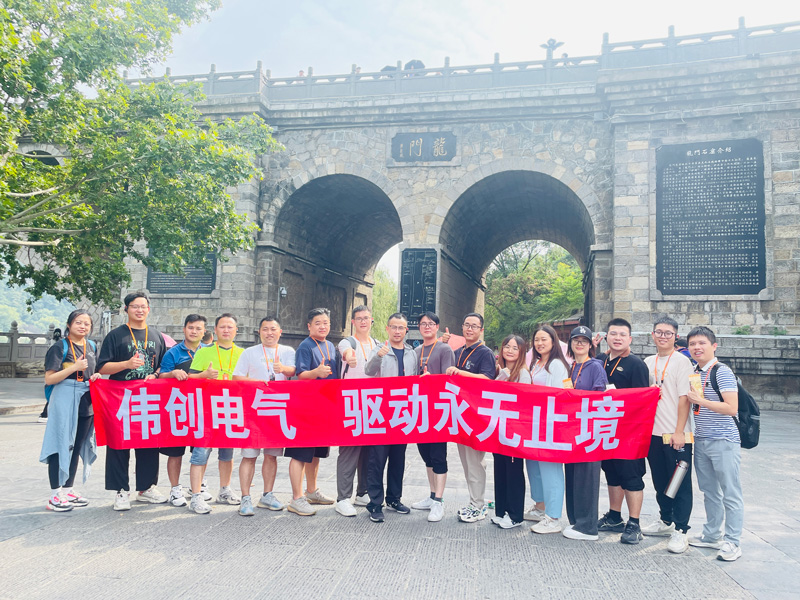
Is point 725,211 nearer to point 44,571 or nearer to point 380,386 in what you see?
point 380,386

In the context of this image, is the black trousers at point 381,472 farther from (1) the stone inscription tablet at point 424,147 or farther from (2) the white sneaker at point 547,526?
(1) the stone inscription tablet at point 424,147

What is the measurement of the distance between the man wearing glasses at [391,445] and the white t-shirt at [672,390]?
199 centimetres

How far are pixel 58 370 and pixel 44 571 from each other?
1.84m

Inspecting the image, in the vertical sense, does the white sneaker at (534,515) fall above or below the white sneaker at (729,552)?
below

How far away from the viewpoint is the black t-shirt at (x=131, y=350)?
4918 millimetres

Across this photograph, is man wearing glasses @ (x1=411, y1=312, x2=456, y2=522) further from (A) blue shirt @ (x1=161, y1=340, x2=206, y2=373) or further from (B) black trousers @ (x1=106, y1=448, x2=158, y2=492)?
(B) black trousers @ (x1=106, y1=448, x2=158, y2=492)

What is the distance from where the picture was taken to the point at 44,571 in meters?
3.48

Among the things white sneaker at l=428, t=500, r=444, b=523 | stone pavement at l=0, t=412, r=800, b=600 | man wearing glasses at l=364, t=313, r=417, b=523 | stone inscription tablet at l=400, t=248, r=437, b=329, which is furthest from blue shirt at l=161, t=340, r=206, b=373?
stone inscription tablet at l=400, t=248, r=437, b=329

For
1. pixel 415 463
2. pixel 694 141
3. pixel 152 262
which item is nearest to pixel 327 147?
pixel 152 262

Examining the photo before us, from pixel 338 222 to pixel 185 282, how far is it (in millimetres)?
5274

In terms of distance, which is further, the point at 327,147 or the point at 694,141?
the point at 327,147

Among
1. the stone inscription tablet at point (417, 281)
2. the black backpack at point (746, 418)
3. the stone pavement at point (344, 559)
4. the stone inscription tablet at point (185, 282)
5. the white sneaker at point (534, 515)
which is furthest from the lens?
the stone inscription tablet at point (185, 282)

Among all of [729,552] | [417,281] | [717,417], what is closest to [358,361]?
[717,417]

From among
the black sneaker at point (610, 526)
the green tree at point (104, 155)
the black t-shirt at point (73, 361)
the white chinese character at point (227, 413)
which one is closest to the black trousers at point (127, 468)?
the black t-shirt at point (73, 361)
